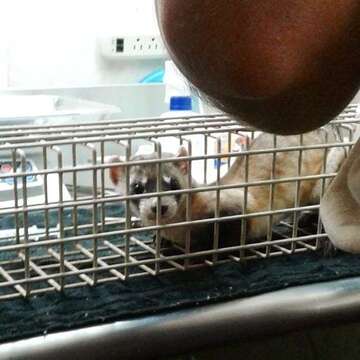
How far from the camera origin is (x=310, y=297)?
2.24ft

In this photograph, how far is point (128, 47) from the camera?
1.56 meters

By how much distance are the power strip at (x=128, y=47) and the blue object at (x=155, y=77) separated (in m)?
0.04

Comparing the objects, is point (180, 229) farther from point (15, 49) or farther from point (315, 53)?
point (15, 49)

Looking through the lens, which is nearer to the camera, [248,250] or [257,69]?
[257,69]

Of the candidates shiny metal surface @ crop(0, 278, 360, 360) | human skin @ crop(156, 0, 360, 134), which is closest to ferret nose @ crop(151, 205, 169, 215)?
shiny metal surface @ crop(0, 278, 360, 360)

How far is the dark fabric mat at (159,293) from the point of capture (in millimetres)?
620

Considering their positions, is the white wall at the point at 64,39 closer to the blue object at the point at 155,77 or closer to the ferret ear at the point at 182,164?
the blue object at the point at 155,77

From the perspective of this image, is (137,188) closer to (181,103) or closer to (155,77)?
(181,103)

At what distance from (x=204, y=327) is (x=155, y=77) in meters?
0.99

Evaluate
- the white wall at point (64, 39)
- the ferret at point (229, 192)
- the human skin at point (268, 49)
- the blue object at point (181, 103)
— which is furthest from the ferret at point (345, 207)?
the white wall at point (64, 39)

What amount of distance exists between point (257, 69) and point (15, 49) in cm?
120

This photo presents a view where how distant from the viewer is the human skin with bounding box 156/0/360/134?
338 millimetres

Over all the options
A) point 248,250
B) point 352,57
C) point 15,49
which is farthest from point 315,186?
point 15,49

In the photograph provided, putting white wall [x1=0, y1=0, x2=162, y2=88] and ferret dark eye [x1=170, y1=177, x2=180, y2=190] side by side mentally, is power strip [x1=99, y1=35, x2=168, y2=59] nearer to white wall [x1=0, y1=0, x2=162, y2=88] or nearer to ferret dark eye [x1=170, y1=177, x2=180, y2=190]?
A: white wall [x1=0, y1=0, x2=162, y2=88]
